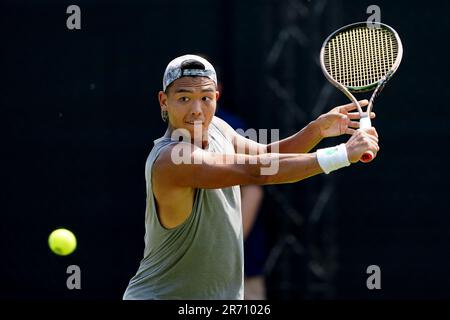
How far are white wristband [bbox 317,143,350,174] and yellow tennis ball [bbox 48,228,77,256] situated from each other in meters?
2.50

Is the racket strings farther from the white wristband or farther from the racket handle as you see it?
the white wristband

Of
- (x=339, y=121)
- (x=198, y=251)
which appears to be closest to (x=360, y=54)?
(x=339, y=121)

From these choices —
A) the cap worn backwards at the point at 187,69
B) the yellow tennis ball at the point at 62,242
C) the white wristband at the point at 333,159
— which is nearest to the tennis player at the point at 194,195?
the cap worn backwards at the point at 187,69

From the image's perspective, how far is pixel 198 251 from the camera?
15.3 ft

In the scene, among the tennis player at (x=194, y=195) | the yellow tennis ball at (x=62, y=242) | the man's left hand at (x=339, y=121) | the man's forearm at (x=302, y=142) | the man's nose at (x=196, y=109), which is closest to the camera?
the tennis player at (x=194, y=195)

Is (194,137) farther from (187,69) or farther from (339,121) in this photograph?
(339,121)

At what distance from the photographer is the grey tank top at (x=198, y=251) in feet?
15.3

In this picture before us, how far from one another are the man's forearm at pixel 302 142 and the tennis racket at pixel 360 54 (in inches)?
10.2

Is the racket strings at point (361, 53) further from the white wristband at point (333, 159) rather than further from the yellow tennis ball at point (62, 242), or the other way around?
the yellow tennis ball at point (62, 242)

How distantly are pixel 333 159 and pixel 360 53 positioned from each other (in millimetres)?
832

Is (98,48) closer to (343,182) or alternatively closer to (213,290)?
(343,182)

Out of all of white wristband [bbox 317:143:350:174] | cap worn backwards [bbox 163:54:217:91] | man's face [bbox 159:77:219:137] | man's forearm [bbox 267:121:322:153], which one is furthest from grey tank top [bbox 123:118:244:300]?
white wristband [bbox 317:143:350:174]
